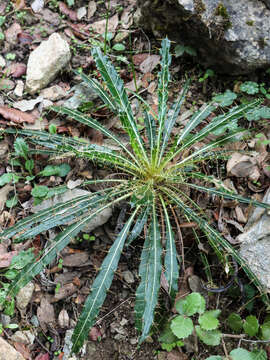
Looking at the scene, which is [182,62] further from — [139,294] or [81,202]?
[139,294]

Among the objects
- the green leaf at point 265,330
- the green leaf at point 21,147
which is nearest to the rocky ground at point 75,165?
the green leaf at point 21,147

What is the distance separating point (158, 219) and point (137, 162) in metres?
0.37

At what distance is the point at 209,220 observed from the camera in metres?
2.39

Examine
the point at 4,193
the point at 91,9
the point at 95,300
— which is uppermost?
the point at 91,9

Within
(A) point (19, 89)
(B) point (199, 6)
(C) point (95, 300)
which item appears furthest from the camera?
(A) point (19, 89)

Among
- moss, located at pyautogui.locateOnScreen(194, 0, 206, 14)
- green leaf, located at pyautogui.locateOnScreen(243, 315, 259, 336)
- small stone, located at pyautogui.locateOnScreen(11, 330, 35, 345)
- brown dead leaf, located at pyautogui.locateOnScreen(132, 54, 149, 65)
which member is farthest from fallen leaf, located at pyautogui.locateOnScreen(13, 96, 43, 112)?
green leaf, located at pyautogui.locateOnScreen(243, 315, 259, 336)

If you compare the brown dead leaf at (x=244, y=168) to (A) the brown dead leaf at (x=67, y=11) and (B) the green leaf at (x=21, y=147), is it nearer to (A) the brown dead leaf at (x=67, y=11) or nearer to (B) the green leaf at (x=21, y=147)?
(B) the green leaf at (x=21, y=147)

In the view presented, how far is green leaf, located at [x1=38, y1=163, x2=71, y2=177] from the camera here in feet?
8.33

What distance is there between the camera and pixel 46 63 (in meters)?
2.90

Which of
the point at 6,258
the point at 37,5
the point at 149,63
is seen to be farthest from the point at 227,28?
the point at 6,258

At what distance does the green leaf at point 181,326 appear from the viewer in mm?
1946

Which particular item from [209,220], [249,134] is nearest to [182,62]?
[249,134]

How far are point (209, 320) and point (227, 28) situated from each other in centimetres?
191

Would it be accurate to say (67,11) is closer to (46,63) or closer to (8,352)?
(46,63)
